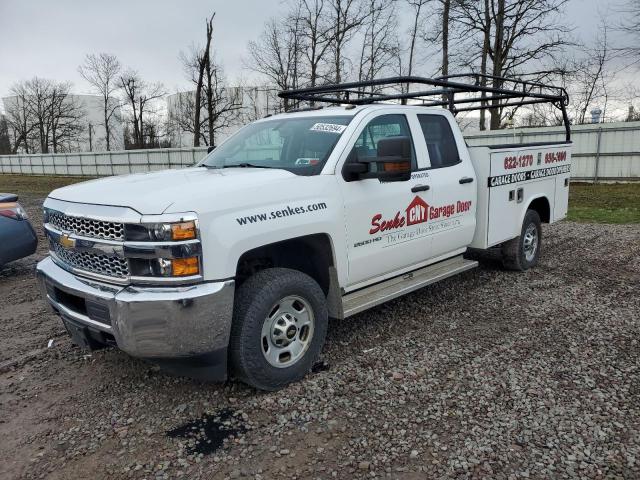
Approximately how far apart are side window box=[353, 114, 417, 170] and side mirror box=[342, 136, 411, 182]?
20 cm

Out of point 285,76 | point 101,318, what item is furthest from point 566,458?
point 285,76

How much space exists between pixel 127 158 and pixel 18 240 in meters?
28.9

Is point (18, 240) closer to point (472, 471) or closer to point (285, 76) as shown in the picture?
point (472, 471)

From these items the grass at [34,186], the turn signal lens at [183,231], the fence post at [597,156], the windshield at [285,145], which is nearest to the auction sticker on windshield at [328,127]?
the windshield at [285,145]

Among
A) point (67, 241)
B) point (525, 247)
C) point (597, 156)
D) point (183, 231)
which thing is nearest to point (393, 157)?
point (183, 231)

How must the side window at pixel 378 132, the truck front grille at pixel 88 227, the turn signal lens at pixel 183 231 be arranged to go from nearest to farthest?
the turn signal lens at pixel 183 231, the truck front grille at pixel 88 227, the side window at pixel 378 132

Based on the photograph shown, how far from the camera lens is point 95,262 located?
3.34 metres

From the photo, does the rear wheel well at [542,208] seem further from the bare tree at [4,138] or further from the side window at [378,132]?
the bare tree at [4,138]

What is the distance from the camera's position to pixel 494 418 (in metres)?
3.22

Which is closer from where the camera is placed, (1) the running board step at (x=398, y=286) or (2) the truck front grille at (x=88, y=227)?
(2) the truck front grille at (x=88, y=227)

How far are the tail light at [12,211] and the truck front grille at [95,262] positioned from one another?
338 centimetres

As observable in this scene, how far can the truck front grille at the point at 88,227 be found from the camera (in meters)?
3.14

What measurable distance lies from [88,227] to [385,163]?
2087 mm

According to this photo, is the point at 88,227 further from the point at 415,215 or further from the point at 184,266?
the point at 415,215
